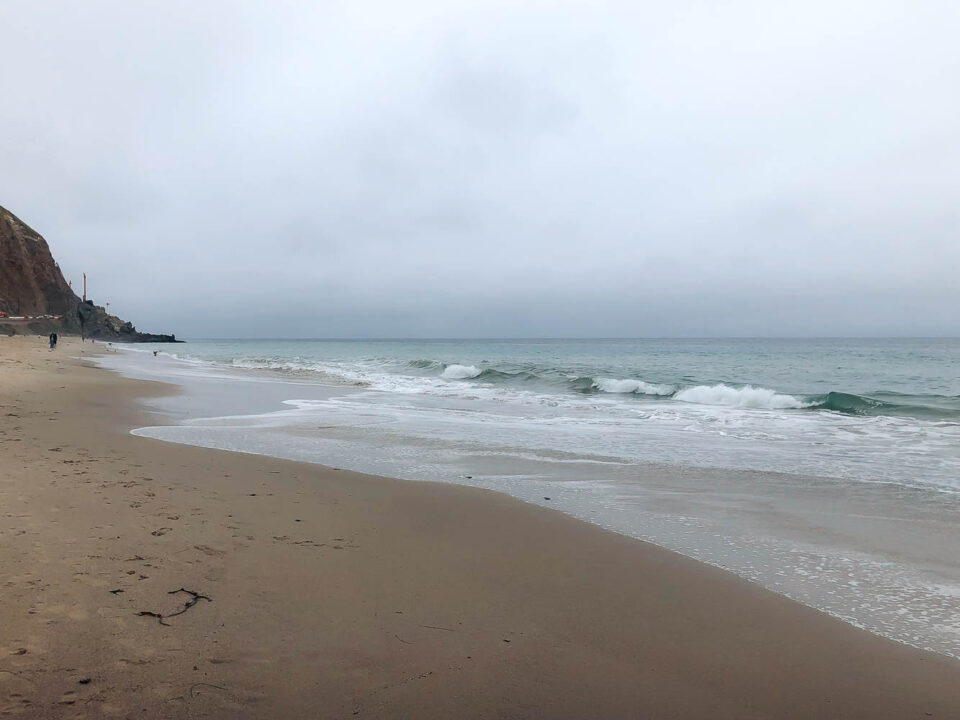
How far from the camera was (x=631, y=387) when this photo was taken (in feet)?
70.9

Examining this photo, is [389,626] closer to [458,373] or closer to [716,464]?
[716,464]

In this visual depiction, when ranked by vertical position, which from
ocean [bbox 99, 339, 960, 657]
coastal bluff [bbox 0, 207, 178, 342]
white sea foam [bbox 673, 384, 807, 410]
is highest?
coastal bluff [bbox 0, 207, 178, 342]

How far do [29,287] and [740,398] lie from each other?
2977 inches

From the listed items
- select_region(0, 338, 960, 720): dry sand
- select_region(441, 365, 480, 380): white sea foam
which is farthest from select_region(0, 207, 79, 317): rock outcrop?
select_region(0, 338, 960, 720): dry sand

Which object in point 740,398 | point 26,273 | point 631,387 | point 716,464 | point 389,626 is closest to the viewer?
point 389,626

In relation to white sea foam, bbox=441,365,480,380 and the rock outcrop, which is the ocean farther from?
the rock outcrop

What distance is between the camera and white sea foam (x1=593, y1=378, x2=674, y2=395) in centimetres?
2053

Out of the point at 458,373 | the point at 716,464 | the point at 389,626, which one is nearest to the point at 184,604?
the point at 389,626

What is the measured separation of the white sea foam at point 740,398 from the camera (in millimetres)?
17062

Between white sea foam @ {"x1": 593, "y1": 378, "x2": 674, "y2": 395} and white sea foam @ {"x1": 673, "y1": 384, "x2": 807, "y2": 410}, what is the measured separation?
108 cm

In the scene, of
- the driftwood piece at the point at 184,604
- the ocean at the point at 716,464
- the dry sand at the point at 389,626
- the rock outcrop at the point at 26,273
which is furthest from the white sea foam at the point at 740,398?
the rock outcrop at the point at 26,273

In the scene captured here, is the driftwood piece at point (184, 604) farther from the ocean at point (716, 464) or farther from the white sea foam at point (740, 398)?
the white sea foam at point (740, 398)

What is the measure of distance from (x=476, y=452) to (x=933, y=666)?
5965 millimetres

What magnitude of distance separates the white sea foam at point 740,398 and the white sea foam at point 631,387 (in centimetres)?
108
